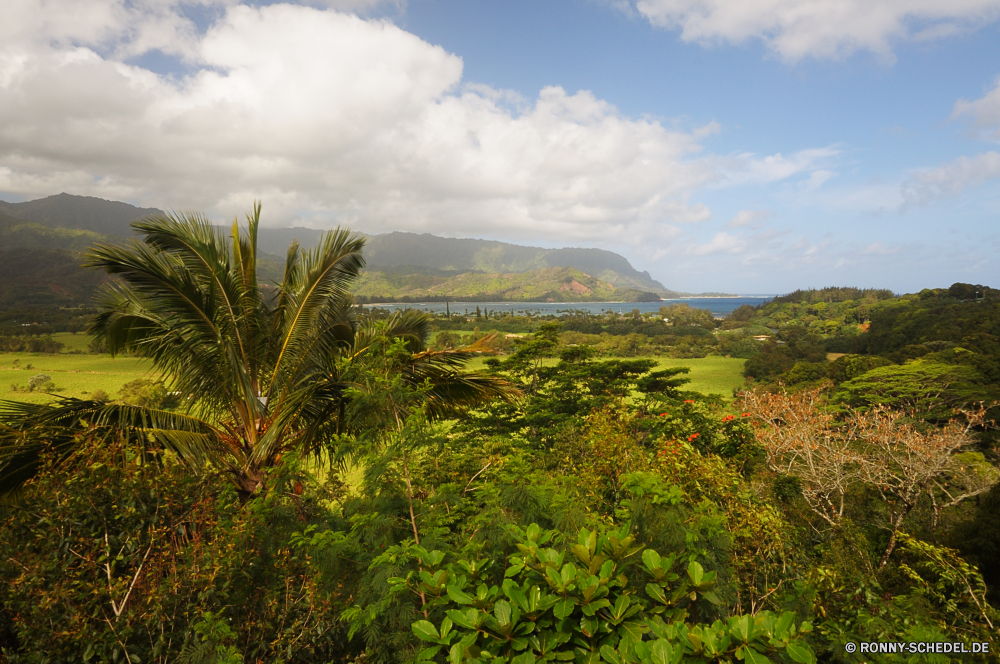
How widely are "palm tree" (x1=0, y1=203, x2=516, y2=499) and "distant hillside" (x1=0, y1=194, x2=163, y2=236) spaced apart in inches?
7246

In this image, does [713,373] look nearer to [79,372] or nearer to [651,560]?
[651,560]

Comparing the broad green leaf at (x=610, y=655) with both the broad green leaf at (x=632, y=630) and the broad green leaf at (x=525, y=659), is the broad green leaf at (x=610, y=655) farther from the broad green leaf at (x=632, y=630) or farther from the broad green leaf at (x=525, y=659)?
the broad green leaf at (x=525, y=659)

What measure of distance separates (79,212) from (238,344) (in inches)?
8893

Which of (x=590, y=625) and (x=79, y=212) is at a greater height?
(x=79, y=212)

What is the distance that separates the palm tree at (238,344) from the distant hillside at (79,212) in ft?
604

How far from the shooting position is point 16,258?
5641cm

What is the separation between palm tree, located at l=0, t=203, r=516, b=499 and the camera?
167 inches

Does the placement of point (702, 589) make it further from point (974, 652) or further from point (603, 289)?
point (603, 289)

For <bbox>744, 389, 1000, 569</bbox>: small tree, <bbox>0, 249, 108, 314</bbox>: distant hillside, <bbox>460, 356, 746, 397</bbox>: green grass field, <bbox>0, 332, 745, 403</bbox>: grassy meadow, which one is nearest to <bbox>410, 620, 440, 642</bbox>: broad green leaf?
<bbox>0, 332, 745, 403</bbox>: grassy meadow

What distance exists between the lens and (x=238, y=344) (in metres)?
4.89

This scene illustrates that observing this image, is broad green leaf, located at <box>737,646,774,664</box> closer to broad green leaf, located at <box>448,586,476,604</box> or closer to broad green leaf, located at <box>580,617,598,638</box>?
broad green leaf, located at <box>580,617,598,638</box>

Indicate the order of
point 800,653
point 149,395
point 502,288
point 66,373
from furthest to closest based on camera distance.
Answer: point 502,288, point 66,373, point 149,395, point 800,653

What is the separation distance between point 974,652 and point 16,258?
3510 inches

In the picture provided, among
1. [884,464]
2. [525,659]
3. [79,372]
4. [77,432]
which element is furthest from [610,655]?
[79,372]
